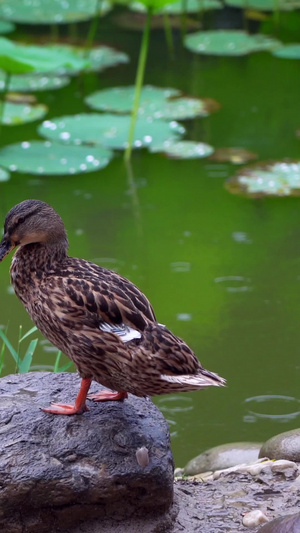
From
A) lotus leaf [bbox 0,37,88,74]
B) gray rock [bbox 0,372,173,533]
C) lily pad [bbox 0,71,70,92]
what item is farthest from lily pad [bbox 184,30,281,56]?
gray rock [bbox 0,372,173,533]

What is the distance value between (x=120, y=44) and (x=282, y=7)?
2.47 m

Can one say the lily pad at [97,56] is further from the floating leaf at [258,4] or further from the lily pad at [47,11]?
the floating leaf at [258,4]

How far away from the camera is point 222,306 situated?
6.14m

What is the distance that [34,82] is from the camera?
9742mm

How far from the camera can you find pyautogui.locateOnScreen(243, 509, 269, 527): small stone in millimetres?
3518

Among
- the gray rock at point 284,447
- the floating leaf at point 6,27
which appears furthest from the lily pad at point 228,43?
the gray rock at point 284,447

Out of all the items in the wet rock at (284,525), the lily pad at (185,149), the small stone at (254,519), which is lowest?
the lily pad at (185,149)

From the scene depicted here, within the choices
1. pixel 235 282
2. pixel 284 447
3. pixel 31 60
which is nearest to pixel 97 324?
pixel 284 447

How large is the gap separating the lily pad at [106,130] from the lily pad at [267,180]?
2.99 feet

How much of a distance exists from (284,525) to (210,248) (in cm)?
378

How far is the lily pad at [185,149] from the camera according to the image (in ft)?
26.6

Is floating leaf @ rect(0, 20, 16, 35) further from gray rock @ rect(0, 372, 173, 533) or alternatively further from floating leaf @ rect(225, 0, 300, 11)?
gray rock @ rect(0, 372, 173, 533)

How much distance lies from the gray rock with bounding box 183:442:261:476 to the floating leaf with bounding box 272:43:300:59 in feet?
20.8

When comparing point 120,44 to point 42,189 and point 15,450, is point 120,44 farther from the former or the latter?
point 15,450
